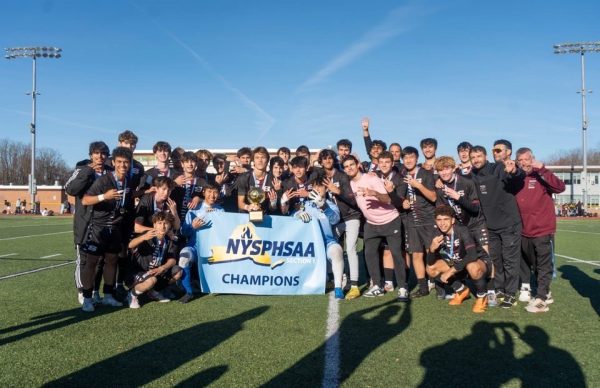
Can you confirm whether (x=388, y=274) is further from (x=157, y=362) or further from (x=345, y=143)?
(x=157, y=362)

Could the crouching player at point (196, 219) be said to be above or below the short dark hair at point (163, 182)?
below

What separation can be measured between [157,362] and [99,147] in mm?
3175

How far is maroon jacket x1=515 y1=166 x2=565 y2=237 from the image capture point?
6055 mm

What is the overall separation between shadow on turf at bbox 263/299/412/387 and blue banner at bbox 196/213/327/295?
1.30 meters

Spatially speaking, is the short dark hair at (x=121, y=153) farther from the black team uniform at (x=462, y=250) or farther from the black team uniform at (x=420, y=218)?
the black team uniform at (x=462, y=250)

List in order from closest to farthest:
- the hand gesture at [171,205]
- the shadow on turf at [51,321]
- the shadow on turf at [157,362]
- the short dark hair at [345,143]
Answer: the shadow on turf at [157,362], the shadow on turf at [51,321], the hand gesture at [171,205], the short dark hair at [345,143]

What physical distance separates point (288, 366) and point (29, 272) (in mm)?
7022

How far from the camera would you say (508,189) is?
21.0 ft

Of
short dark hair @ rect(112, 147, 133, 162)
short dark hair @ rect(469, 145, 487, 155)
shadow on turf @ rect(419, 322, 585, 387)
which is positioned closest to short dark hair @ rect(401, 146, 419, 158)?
short dark hair @ rect(469, 145, 487, 155)

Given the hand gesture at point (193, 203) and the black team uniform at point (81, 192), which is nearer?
the black team uniform at point (81, 192)

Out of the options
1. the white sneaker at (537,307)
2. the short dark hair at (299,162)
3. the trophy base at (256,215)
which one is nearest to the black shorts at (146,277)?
the trophy base at (256,215)

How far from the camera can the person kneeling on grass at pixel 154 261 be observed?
20.1 ft

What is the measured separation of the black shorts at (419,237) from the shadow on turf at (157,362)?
2941 mm

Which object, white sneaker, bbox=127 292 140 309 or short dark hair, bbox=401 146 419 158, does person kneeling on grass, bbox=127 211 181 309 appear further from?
short dark hair, bbox=401 146 419 158
